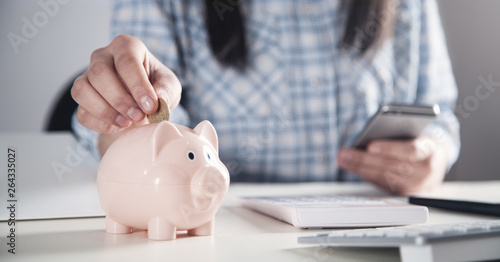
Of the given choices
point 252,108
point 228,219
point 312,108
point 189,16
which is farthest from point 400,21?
point 228,219

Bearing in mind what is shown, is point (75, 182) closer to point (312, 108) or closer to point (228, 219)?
point (228, 219)

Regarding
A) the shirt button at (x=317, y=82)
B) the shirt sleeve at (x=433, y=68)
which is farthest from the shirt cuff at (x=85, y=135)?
the shirt sleeve at (x=433, y=68)

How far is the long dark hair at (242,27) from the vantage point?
1.29 meters

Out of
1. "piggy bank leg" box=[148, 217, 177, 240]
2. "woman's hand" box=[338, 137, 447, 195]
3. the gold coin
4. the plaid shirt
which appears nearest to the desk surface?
"piggy bank leg" box=[148, 217, 177, 240]

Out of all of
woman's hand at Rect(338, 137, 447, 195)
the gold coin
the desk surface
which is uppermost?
the gold coin

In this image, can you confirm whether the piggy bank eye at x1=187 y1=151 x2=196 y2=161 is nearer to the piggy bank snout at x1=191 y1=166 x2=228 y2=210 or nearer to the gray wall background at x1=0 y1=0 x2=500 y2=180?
the piggy bank snout at x1=191 y1=166 x2=228 y2=210

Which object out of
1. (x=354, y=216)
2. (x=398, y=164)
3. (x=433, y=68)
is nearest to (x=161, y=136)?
(x=354, y=216)

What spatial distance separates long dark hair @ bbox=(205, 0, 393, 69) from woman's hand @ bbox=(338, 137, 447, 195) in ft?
1.48

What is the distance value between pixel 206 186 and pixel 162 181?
0.04 meters

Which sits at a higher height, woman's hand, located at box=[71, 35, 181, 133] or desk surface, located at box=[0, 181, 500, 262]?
woman's hand, located at box=[71, 35, 181, 133]

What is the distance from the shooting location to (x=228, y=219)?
23.4 inches

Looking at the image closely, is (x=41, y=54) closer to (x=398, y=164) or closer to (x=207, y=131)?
(x=207, y=131)

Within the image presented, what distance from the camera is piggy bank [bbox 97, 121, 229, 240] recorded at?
0.43 meters

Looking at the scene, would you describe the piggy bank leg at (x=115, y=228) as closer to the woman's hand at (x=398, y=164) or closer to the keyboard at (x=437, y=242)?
the keyboard at (x=437, y=242)
